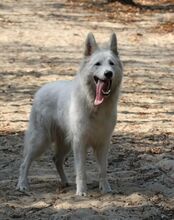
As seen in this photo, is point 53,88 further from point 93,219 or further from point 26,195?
point 93,219

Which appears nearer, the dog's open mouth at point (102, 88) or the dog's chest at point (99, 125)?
the dog's open mouth at point (102, 88)

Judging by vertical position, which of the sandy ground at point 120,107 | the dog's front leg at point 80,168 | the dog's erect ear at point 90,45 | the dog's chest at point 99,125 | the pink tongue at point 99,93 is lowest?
the sandy ground at point 120,107

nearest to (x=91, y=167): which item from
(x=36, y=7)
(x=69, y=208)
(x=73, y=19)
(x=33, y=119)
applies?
(x=33, y=119)

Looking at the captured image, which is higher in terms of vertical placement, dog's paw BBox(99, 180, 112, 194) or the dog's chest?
the dog's chest

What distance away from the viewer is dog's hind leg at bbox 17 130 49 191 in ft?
23.0

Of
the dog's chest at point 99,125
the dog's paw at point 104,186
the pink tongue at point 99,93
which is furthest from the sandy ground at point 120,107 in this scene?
the pink tongue at point 99,93

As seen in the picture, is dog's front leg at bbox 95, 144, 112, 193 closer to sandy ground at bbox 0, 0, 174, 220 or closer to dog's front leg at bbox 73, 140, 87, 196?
sandy ground at bbox 0, 0, 174, 220

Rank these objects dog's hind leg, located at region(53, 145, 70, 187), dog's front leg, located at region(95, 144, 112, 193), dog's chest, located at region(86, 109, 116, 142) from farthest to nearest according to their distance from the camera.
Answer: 1. dog's hind leg, located at region(53, 145, 70, 187)
2. dog's front leg, located at region(95, 144, 112, 193)
3. dog's chest, located at region(86, 109, 116, 142)

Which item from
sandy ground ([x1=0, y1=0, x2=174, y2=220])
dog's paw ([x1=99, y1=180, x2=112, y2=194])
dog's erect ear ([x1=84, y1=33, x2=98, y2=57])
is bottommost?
sandy ground ([x1=0, y1=0, x2=174, y2=220])

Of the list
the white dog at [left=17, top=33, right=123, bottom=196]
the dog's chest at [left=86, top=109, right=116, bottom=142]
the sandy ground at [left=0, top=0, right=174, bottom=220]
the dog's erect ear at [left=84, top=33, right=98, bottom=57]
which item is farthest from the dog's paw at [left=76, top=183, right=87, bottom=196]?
the dog's erect ear at [left=84, top=33, right=98, bottom=57]

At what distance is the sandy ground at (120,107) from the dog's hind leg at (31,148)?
164 mm

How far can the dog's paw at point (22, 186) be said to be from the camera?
6.83 metres

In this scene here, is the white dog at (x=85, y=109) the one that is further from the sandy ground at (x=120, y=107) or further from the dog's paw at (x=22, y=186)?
the sandy ground at (x=120, y=107)

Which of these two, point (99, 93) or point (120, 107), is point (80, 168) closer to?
point (99, 93)
